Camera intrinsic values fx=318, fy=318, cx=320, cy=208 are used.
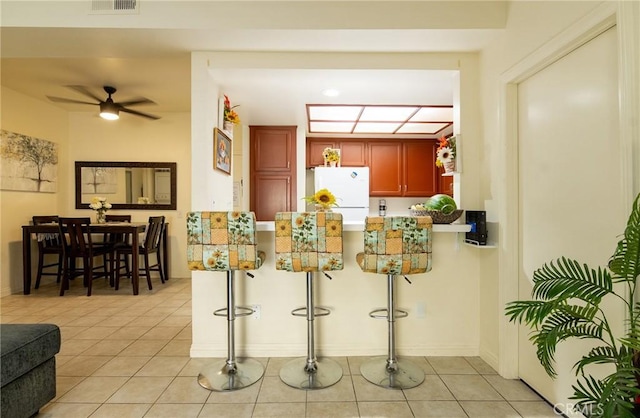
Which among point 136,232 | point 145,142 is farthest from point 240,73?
point 145,142

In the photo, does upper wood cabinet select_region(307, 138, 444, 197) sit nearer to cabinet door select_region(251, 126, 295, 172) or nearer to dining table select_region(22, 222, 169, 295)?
cabinet door select_region(251, 126, 295, 172)

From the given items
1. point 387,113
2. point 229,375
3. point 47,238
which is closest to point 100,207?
point 47,238

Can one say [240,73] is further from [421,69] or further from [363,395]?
[363,395]

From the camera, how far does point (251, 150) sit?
13.5 ft

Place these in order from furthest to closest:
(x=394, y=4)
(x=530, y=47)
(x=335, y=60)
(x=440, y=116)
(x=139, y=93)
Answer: (x=139, y=93), (x=440, y=116), (x=335, y=60), (x=394, y=4), (x=530, y=47)

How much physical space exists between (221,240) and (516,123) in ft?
6.36

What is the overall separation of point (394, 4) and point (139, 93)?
333 cm

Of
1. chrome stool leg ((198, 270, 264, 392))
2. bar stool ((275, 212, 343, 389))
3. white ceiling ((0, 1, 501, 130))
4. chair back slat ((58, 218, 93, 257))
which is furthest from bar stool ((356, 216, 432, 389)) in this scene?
chair back slat ((58, 218, 93, 257))

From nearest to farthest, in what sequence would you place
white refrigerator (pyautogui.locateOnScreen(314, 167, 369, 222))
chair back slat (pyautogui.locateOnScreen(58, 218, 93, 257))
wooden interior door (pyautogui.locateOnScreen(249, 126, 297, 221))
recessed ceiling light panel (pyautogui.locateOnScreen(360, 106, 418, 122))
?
recessed ceiling light panel (pyautogui.locateOnScreen(360, 106, 418, 122)) < chair back slat (pyautogui.locateOnScreen(58, 218, 93, 257)) < wooden interior door (pyautogui.locateOnScreen(249, 126, 297, 221)) < white refrigerator (pyautogui.locateOnScreen(314, 167, 369, 222))

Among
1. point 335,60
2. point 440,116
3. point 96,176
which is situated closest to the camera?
point 335,60

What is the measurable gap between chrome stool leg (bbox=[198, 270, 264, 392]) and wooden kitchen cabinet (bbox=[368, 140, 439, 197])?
3.27 m

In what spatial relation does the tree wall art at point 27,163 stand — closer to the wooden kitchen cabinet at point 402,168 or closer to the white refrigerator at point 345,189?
the white refrigerator at point 345,189

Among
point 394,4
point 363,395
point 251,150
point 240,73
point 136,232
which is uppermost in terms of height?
point 394,4

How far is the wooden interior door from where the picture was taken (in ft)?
13.4
